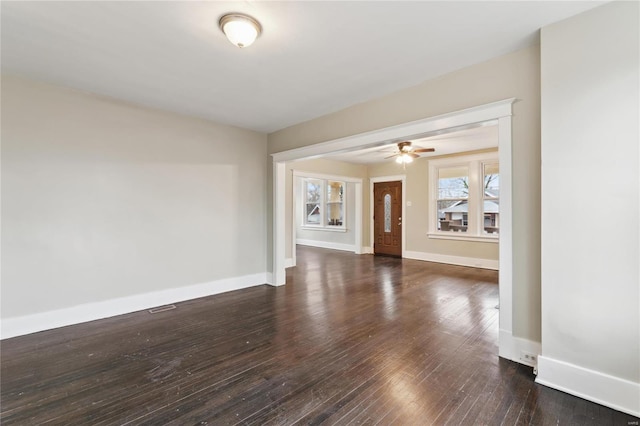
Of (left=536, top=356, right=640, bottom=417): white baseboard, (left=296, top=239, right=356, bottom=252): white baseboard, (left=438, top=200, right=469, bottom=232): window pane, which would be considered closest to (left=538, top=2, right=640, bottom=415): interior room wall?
(left=536, top=356, right=640, bottom=417): white baseboard

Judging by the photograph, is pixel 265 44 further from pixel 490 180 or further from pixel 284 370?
pixel 490 180

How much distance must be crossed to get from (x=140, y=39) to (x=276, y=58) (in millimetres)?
1098

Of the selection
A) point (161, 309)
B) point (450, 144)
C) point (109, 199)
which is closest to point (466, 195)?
point (450, 144)

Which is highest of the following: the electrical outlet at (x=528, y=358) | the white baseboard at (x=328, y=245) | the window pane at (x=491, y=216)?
the window pane at (x=491, y=216)

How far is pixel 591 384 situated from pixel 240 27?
11.4ft

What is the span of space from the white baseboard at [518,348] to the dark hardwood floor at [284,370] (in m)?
0.08

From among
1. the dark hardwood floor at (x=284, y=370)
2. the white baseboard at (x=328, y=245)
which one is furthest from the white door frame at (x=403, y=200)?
the dark hardwood floor at (x=284, y=370)

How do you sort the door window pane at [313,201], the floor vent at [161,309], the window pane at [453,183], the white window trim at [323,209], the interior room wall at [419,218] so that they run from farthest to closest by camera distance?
1. the door window pane at [313,201]
2. the white window trim at [323,209]
3. the interior room wall at [419,218]
4. the window pane at [453,183]
5. the floor vent at [161,309]

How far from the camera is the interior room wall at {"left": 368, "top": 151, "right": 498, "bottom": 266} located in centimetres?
692

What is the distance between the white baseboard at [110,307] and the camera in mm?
3008

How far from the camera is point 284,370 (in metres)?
2.33

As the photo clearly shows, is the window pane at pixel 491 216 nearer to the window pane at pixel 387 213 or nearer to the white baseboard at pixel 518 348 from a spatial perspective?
the window pane at pixel 387 213

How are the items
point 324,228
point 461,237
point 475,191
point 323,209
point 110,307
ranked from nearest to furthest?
1. point 110,307
2. point 475,191
3. point 461,237
4. point 324,228
5. point 323,209

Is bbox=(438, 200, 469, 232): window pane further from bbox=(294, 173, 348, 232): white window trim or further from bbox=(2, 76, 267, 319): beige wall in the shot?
bbox=(2, 76, 267, 319): beige wall
